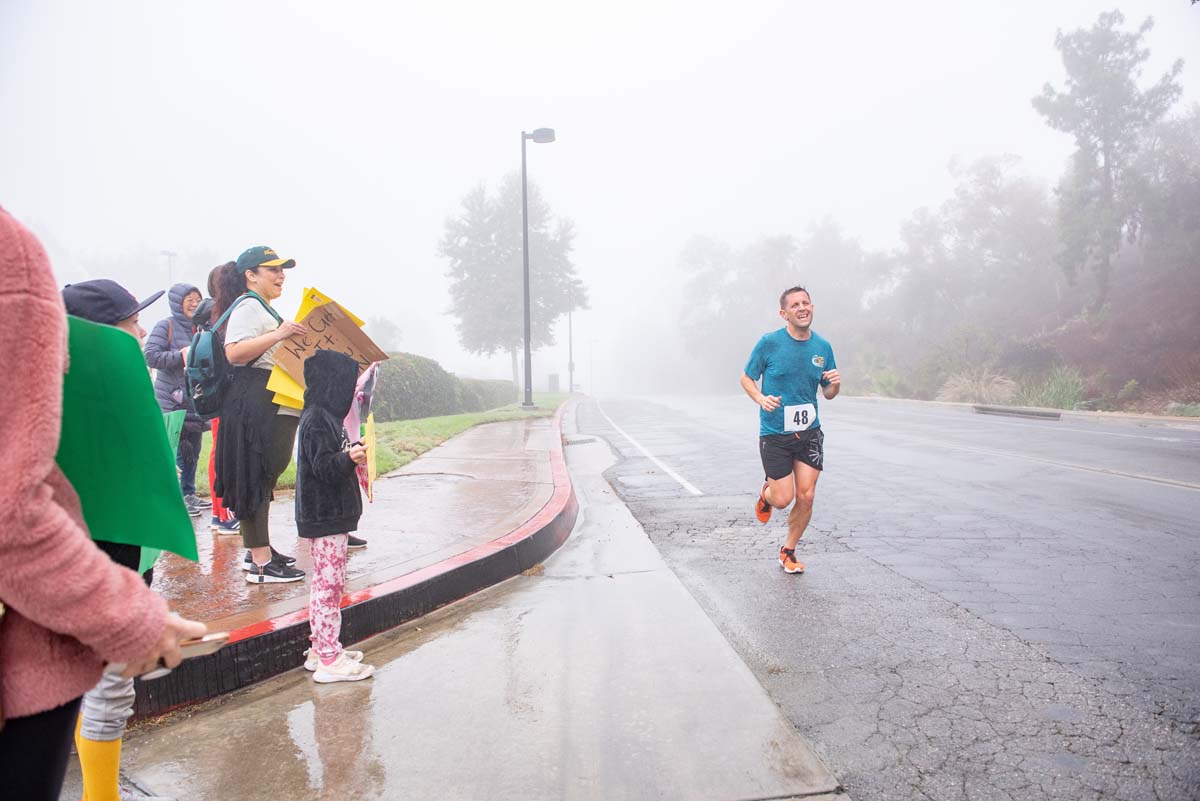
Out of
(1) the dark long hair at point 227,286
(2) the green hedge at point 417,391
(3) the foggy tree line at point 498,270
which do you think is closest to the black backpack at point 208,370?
(1) the dark long hair at point 227,286

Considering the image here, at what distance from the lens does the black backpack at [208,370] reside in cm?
439

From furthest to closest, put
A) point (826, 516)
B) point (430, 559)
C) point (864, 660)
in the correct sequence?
point (826, 516) < point (430, 559) < point (864, 660)

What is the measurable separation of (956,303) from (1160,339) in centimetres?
1831

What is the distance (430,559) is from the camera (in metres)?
4.97

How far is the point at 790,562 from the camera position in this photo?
5.22m

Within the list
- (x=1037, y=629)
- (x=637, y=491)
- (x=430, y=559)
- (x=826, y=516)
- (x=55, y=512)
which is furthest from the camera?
(x=637, y=491)

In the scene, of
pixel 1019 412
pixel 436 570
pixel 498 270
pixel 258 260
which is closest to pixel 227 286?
pixel 258 260

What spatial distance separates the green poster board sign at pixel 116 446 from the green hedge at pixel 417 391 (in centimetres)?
1427

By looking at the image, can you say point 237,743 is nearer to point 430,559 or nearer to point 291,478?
point 430,559

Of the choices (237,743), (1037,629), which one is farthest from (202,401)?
(1037,629)

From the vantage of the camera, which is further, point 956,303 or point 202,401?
point 956,303

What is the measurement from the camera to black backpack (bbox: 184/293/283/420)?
4387 mm

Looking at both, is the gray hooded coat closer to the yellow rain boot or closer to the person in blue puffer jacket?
the person in blue puffer jacket

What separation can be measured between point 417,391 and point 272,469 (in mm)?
15614
